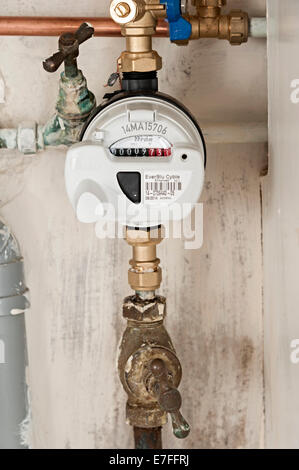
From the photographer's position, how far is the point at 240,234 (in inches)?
34.9

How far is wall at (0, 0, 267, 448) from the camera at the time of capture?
0.84 metres

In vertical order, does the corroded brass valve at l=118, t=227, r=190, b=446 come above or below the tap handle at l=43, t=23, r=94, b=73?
below

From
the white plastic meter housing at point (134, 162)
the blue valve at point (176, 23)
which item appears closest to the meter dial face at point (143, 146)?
the white plastic meter housing at point (134, 162)

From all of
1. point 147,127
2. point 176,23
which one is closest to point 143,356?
point 147,127

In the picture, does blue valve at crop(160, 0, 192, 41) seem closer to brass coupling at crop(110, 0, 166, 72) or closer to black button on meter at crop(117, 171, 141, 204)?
brass coupling at crop(110, 0, 166, 72)

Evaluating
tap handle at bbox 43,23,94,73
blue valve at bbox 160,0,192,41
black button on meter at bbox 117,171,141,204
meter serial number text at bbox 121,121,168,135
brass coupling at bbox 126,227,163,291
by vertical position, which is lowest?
brass coupling at bbox 126,227,163,291

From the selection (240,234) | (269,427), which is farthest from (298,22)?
(269,427)

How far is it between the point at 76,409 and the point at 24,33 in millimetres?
457

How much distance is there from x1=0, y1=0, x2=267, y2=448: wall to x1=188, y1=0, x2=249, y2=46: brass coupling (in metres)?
0.05

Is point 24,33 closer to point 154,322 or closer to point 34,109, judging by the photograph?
point 34,109

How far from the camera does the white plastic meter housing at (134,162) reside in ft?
2.30

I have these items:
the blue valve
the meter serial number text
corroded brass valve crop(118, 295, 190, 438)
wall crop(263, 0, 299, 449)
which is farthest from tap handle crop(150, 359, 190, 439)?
the blue valve

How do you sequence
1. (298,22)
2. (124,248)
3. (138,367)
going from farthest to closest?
(124,248)
(138,367)
(298,22)
